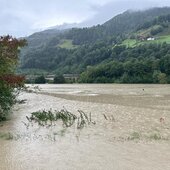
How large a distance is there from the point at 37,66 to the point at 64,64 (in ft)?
53.1

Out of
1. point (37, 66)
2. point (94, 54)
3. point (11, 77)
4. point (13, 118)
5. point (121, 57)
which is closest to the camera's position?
point (11, 77)

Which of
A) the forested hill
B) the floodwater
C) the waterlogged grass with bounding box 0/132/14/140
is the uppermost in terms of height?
the forested hill

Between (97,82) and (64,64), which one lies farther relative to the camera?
(64,64)

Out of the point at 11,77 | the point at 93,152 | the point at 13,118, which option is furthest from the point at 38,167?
the point at 13,118

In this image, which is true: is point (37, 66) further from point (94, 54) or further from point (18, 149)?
point (18, 149)

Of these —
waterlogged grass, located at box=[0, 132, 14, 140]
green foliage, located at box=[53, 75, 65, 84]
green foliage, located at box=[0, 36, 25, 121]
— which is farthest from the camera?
green foliage, located at box=[53, 75, 65, 84]

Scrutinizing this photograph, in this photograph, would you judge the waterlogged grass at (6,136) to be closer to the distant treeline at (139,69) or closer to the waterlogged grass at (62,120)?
the waterlogged grass at (62,120)

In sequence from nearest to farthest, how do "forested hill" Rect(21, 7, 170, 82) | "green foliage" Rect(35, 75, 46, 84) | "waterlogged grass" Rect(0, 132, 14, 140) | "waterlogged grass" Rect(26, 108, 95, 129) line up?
"waterlogged grass" Rect(0, 132, 14, 140)
"waterlogged grass" Rect(26, 108, 95, 129)
"green foliage" Rect(35, 75, 46, 84)
"forested hill" Rect(21, 7, 170, 82)

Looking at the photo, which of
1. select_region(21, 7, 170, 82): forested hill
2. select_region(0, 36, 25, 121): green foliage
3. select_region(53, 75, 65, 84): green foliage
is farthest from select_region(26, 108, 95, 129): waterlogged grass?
select_region(53, 75, 65, 84): green foliage

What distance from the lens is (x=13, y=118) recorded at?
2647cm

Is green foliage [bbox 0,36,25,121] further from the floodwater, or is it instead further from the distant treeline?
the distant treeline

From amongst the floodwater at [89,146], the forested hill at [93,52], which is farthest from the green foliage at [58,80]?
the floodwater at [89,146]

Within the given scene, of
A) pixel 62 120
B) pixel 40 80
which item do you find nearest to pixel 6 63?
pixel 62 120

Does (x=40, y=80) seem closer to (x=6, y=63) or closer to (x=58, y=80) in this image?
(x=58, y=80)
